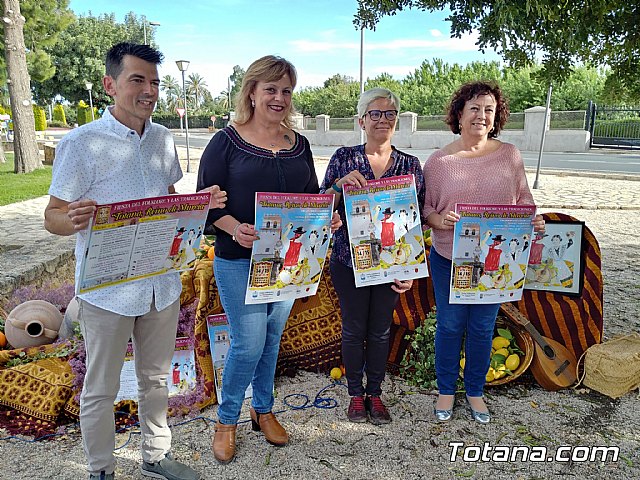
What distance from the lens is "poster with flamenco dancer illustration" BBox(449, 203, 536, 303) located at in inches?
114

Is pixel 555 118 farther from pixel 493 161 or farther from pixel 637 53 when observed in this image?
pixel 493 161

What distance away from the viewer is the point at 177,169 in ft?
8.59

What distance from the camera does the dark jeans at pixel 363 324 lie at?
3.03 metres

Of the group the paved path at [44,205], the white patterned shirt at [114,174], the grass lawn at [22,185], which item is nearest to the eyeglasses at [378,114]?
the white patterned shirt at [114,174]

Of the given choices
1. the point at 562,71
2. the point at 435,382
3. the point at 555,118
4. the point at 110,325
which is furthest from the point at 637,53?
the point at 555,118

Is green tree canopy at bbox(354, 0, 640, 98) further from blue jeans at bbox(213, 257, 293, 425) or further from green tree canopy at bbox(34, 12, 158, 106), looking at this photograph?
green tree canopy at bbox(34, 12, 158, 106)

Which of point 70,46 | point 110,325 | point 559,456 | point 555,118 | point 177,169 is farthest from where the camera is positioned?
point 70,46

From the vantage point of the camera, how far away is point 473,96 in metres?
2.99

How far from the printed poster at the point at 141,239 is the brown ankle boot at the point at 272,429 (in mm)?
1127

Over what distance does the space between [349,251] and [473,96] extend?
1152 mm

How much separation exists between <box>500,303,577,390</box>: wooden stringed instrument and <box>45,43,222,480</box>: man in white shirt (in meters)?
2.44

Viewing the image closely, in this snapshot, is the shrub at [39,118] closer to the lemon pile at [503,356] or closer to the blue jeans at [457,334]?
the lemon pile at [503,356]

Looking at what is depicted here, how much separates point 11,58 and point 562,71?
1619cm

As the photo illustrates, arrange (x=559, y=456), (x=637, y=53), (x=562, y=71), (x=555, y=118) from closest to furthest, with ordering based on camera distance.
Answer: (x=559, y=456), (x=562, y=71), (x=637, y=53), (x=555, y=118)
